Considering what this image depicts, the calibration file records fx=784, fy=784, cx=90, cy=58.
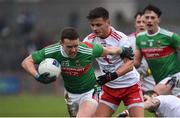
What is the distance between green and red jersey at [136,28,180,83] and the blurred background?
347 inches

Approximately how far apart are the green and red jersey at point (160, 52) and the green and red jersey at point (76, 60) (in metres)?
2.28

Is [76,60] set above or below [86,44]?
below

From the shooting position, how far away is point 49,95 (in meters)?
27.9

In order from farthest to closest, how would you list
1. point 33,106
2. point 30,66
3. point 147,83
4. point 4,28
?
point 4,28 < point 33,106 < point 147,83 < point 30,66

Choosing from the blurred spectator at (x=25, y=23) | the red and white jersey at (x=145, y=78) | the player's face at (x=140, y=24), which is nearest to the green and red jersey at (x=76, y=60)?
the red and white jersey at (x=145, y=78)

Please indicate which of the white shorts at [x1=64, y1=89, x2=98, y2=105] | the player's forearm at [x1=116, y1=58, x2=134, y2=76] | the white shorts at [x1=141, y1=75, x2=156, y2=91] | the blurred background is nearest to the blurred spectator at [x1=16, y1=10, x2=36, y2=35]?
the blurred background

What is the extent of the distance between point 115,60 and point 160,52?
6.87 ft

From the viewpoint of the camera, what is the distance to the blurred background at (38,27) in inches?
1109

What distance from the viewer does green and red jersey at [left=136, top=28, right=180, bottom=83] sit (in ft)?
50.8

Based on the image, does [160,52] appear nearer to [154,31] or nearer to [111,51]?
[154,31]

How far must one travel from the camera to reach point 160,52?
15.5 meters

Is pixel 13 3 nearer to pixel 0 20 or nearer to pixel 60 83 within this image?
pixel 0 20

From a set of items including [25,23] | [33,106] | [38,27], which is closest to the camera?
[33,106]

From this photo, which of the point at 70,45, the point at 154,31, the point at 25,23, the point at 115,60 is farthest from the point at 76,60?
the point at 25,23
